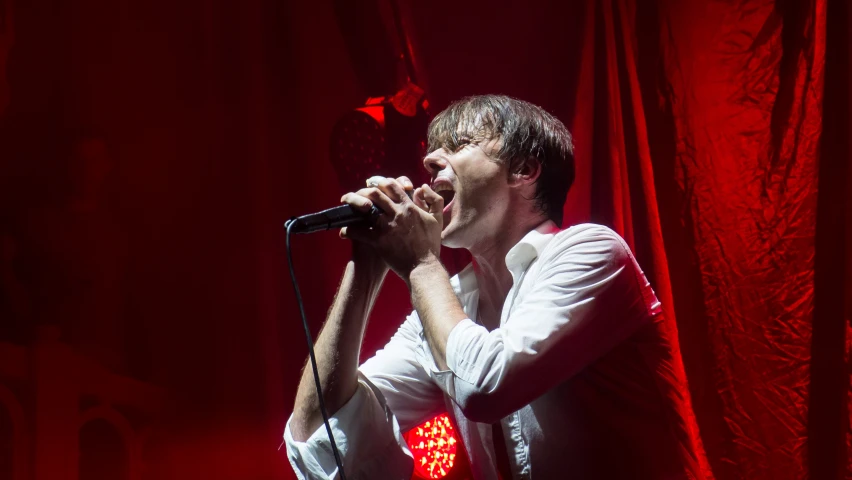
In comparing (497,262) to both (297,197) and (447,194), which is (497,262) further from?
(297,197)

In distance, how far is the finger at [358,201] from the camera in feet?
4.19

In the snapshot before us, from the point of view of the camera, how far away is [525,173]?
5.15 ft

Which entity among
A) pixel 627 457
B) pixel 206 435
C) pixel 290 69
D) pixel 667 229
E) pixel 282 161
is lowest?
pixel 627 457

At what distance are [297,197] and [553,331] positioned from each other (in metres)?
0.98

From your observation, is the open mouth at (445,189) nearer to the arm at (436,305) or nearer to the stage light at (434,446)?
the arm at (436,305)

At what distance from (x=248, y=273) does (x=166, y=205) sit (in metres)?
0.25

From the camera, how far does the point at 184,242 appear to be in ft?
6.07

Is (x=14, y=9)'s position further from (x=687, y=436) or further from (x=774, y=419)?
(x=774, y=419)

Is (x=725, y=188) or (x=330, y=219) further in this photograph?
(x=725, y=188)

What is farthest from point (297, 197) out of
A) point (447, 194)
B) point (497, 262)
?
point (497, 262)

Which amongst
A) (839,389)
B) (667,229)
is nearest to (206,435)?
(667,229)

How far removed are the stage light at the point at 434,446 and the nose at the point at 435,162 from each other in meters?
0.63

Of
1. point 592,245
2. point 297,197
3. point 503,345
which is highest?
point 297,197

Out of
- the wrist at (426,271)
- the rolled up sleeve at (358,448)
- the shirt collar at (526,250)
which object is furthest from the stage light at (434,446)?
the wrist at (426,271)
